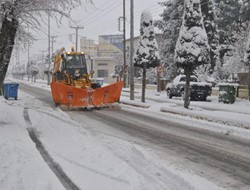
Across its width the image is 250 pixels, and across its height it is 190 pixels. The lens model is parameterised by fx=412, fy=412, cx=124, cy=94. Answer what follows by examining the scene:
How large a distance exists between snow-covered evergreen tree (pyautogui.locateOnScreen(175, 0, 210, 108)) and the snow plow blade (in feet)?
13.5

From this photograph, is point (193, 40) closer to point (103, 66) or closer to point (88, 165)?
point (88, 165)

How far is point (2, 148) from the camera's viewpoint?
8.69m

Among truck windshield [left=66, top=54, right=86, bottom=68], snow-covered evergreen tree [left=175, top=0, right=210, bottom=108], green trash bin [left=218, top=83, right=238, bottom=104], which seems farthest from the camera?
green trash bin [left=218, top=83, right=238, bottom=104]

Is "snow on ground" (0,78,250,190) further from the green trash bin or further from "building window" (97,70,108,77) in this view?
"building window" (97,70,108,77)

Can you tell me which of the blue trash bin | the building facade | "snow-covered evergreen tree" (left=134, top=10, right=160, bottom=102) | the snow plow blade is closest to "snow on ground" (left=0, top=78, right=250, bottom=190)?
the snow plow blade

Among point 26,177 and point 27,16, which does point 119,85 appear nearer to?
point 27,16

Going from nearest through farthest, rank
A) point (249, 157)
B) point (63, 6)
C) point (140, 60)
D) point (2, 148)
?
1. point (2, 148)
2. point (249, 157)
3. point (63, 6)
4. point (140, 60)

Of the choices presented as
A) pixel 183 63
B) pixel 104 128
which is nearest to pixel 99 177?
pixel 104 128

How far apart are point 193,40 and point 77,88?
619cm

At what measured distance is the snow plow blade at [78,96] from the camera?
2034 cm

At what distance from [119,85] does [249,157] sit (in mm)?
13213

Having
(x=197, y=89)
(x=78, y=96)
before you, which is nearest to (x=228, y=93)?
(x=197, y=89)

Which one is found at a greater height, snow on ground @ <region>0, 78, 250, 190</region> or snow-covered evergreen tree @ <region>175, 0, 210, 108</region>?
snow-covered evergreen tree @ <region>175, 0, 210, 108</region>

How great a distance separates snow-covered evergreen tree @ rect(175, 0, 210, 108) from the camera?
2030cm
